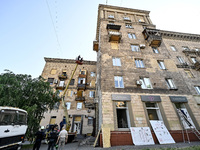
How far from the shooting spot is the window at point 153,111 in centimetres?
920

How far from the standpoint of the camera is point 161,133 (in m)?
7.86

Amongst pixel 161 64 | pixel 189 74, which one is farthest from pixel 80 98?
pixel 189 74

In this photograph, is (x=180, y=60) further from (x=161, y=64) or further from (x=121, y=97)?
(x=121, y=97)

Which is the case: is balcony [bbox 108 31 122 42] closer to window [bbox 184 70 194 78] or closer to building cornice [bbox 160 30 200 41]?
building cornice [bbox 160 30 200 41]

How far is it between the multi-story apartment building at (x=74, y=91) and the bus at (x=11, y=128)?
363 inches

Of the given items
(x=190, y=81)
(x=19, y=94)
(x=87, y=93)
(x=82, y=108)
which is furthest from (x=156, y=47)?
(x=19, y=94)

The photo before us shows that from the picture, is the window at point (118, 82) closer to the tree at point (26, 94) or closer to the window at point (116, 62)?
the window at point (116, 62)

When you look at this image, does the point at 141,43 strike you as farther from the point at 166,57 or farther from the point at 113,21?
the point at 113,21

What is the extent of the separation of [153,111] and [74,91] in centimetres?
1668

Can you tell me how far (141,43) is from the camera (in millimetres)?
14750

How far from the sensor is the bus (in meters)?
5.07

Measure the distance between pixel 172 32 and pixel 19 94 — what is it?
30005mm

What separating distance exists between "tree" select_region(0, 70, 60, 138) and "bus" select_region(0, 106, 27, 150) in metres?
2.68

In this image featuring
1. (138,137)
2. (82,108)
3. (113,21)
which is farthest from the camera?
(82,108)
